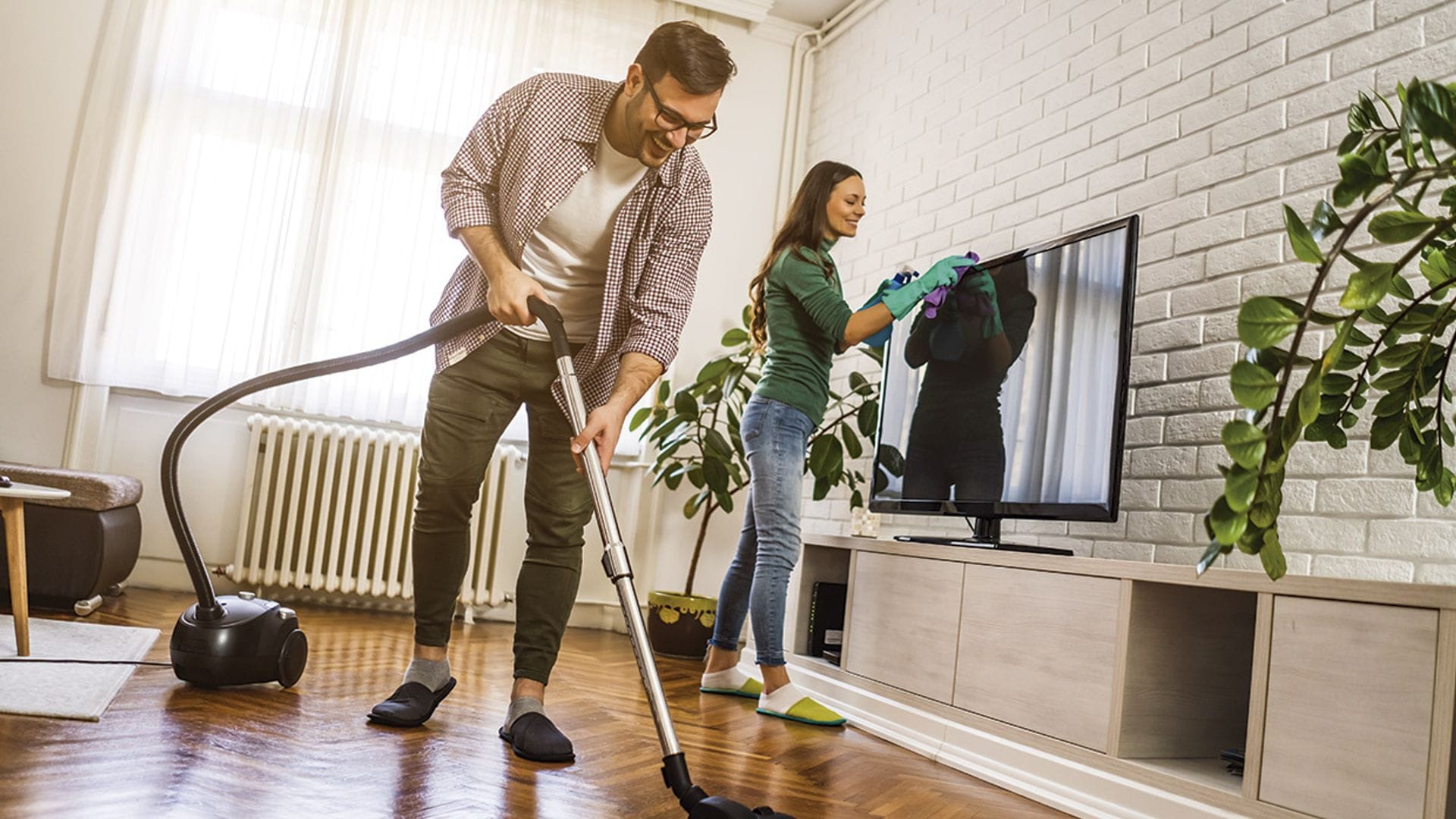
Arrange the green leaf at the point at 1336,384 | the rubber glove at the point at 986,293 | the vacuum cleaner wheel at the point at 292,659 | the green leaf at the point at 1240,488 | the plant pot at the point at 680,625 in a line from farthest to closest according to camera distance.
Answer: the plant pot at the point at 680,625, the rubber glove at the point at 986,293, the vacuum cleaner wheel at the point at 292,659, the green leaf at the point at 1336,384, the green leaf at the point at 1240,488

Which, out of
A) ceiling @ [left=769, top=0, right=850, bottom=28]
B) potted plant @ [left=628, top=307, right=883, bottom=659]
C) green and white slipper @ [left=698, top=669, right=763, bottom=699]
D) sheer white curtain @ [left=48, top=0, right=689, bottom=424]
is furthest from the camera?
ceiling @ [left=769, top=0, right=850, bottom=28]

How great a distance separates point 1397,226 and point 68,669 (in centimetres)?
236

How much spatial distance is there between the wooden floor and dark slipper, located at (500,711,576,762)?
25 mm

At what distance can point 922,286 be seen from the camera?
2.77 m

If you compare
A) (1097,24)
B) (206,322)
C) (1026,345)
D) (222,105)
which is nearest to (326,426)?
Result: (206,322)

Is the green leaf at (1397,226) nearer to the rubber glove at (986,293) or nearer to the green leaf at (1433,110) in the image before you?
the green leaf at (1433,110)

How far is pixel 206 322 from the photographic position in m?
4.16

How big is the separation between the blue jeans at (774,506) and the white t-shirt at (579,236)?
780 millimetres

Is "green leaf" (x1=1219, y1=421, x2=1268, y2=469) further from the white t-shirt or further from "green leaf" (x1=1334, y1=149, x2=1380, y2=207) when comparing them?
the white t-shirt

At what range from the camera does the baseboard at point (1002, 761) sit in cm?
193

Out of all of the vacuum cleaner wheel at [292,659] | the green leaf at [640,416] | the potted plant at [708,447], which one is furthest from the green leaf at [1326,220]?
the green leaf at [640,416]

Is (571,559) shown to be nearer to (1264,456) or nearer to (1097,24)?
(1264,456)

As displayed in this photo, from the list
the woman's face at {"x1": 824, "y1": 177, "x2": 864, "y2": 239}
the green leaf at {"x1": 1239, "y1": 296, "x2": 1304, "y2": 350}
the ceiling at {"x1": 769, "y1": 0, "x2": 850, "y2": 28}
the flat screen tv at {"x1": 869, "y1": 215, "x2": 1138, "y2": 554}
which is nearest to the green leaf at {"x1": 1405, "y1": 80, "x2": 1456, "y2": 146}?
the green leaf at {"x1": 1239, "y1": 296, "x2": 1304, "y2": 350}

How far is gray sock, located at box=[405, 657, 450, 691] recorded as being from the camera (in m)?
2.14
